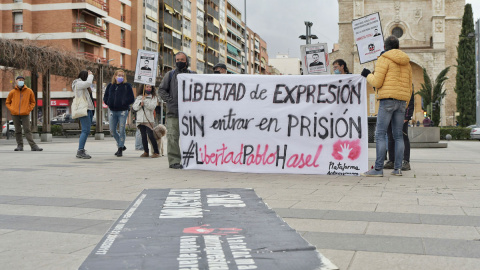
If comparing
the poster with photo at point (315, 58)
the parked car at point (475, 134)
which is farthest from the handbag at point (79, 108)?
the parked car at point (475, 134)

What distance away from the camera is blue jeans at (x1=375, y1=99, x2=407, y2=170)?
8070 mm

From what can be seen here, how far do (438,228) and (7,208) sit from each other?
155 inches

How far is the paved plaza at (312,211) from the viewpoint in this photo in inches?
129

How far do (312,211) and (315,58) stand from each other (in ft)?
30.0

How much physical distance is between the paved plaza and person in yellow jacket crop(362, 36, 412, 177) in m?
0.45

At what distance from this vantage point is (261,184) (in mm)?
7121

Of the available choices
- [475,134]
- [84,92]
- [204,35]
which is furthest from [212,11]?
[84,92]

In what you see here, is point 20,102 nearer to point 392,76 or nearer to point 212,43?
point 392,76

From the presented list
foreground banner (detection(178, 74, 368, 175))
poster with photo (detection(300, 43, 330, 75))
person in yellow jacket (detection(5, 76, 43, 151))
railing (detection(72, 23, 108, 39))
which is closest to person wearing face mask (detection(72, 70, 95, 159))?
person in yellow jacket (detection(5, 76, 43, 151))

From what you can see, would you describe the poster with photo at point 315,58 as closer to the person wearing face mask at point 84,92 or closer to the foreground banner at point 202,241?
the person wearing face mask at point 84,92

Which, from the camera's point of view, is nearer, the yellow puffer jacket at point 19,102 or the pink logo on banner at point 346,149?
the pink logo on banner at point 346,149

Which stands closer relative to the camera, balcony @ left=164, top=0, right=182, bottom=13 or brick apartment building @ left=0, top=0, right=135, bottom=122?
brick apartment building @ left=0, top=0, right=135, bottom=122

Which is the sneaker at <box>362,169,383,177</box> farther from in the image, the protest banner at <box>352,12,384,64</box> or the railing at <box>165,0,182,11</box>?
the railing at <box>165,0,182,11</box>

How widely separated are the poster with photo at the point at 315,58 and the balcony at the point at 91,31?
3989cm
